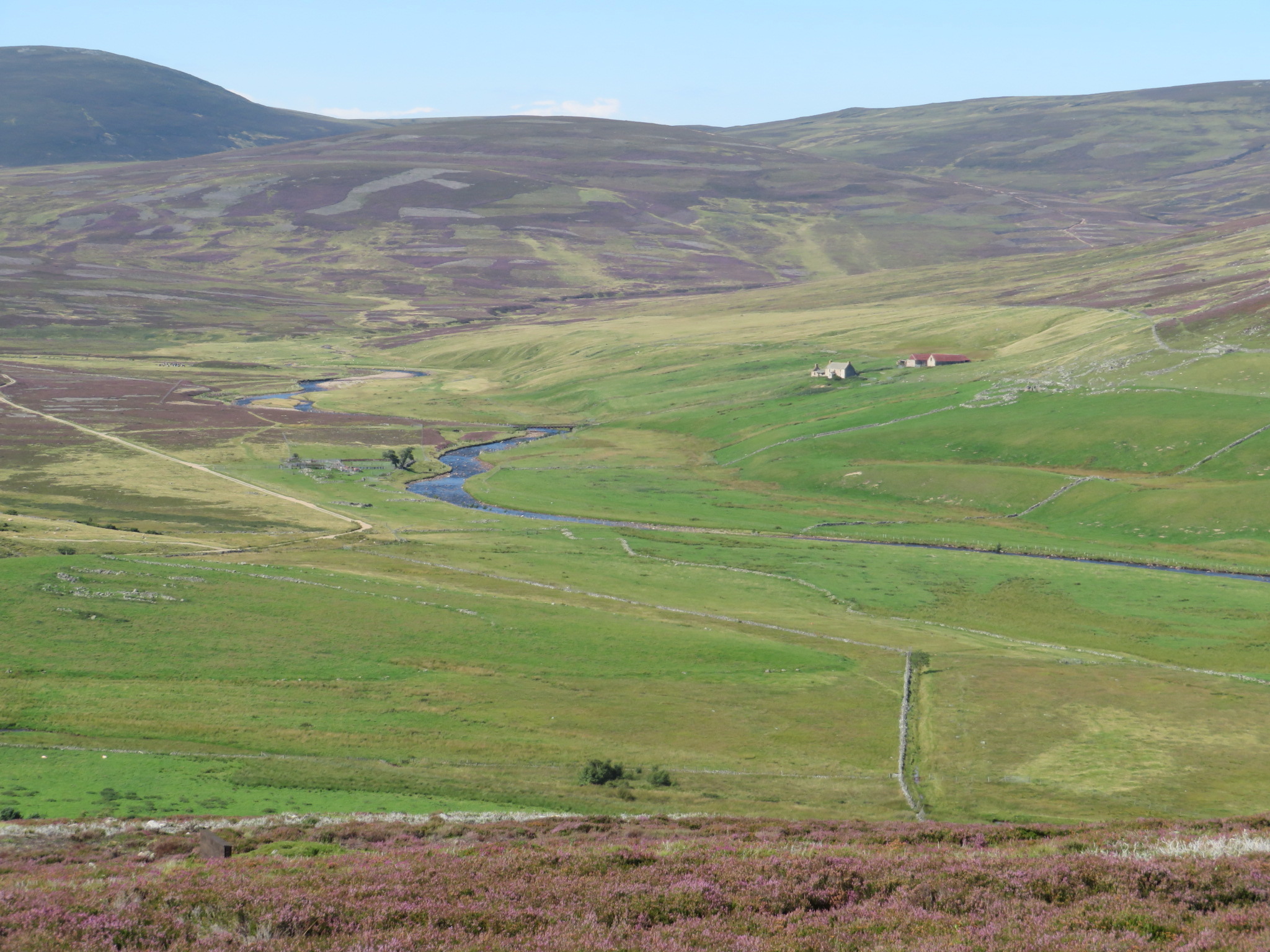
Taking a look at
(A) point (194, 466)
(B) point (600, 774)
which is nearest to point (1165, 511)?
(B) point (600, 774)

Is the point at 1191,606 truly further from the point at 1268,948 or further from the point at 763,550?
the point at 1268,948

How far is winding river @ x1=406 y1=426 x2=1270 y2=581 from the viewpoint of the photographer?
3863 inches

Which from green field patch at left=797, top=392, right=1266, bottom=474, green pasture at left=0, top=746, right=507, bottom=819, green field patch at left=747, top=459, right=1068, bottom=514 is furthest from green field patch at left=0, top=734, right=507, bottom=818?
green field patch at left=797, top=392, right=1266, bottom=474

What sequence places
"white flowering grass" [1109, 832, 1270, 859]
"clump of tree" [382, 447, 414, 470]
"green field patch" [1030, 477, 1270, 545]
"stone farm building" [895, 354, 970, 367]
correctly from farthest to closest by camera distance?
"stone farm building" [895, 354, 970, 367], "clump of tree" [382, 447, 414, 470], "green field patch" [1030, 477, 1270, 545], "white flowering grass" [1109, 832, 1270, 859]

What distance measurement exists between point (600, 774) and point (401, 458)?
11173 cm

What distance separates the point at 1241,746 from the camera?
5128 cm

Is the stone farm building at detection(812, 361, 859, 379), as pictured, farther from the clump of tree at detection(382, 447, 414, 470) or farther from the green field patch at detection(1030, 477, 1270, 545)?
the clump of tree at detection(382, 447, 414, 470)

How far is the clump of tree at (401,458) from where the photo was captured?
146875 mm

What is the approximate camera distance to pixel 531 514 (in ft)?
400

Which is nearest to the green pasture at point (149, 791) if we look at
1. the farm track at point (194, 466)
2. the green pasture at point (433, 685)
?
the green pasture at point (433, 685)

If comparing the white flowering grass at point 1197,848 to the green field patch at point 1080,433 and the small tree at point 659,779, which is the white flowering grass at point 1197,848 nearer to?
the small tree at point 659,779

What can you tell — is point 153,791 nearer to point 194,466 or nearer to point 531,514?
point 531,514

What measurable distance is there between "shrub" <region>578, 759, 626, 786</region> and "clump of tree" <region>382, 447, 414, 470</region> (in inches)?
4143

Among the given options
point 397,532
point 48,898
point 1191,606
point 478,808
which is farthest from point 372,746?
point 1191,606
